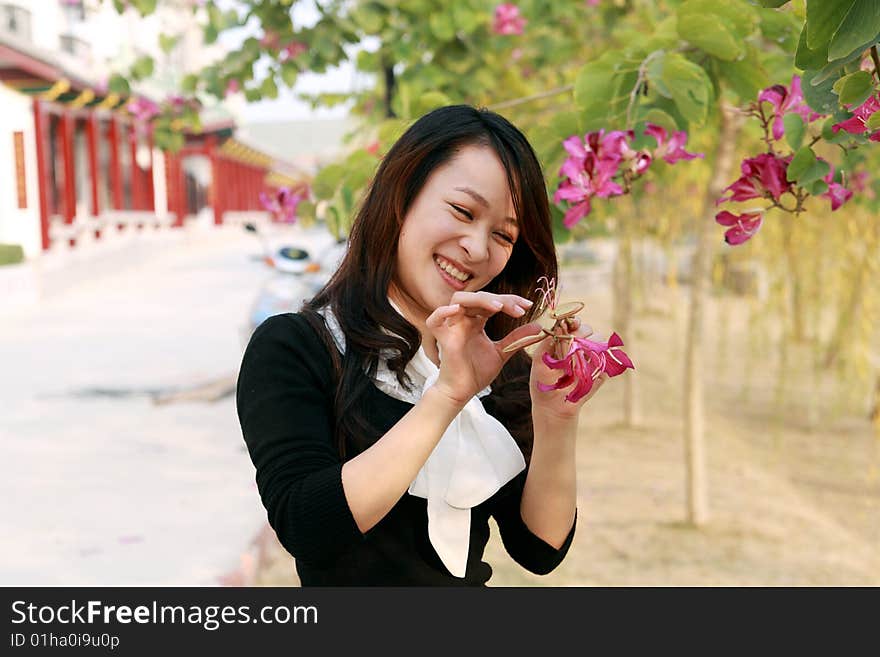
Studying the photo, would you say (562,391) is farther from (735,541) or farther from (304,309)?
(735,541)

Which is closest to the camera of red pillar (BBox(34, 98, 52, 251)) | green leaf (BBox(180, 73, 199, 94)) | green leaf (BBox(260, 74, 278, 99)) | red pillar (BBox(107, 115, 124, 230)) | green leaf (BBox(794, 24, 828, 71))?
green leaf (BBox(794, 24, 828, 71))

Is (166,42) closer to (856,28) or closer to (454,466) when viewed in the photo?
(454,466)

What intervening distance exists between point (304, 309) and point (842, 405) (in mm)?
8210

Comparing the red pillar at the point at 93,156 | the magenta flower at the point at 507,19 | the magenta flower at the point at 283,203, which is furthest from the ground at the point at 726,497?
the red pillar at the point at 93,156

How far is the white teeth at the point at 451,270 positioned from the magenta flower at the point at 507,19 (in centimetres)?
325

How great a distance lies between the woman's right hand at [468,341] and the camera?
1.17 m

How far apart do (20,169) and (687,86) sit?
12.9 metres

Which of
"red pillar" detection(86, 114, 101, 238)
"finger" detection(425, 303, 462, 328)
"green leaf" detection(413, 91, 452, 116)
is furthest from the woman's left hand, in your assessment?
"red pillar" detection(86, 114, 101, 238)

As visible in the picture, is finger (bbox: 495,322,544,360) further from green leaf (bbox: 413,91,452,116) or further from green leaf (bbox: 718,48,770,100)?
green leaf (bbox: 413,91,452,116)

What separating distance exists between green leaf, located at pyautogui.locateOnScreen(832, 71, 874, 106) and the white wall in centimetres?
1313

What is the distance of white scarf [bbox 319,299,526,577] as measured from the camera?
1.42 metres

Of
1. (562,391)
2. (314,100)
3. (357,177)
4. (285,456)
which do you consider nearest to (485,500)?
(562,391)

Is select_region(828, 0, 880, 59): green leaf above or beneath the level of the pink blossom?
above

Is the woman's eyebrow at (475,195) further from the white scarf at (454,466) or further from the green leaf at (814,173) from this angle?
the green leaf at (814,173)
